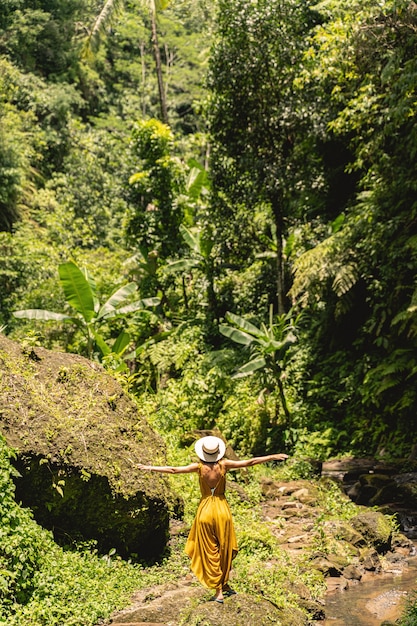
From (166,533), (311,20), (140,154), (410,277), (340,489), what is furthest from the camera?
(140,154)

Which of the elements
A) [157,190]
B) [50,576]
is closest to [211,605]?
[50,576]

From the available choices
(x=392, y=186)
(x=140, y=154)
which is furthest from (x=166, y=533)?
(x=140, y=154)

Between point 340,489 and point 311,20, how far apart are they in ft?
36.1

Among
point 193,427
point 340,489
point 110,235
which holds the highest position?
→ point 340,489

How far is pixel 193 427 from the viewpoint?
41.9 feet

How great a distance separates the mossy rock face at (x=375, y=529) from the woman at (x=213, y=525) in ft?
9.40

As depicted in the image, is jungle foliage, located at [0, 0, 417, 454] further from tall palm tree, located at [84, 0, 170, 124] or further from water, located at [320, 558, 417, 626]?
water, located at [320, 558, 417, 626]

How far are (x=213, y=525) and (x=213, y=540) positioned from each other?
0.43ft

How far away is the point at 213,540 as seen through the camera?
5367mm

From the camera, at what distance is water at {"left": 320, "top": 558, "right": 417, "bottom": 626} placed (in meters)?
5.86

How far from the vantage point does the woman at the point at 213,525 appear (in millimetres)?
5320

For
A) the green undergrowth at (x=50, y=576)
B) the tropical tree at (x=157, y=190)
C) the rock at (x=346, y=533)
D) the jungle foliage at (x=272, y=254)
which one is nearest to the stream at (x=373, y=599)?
the rock at (x=346, y=533)

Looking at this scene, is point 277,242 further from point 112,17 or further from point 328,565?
point 112,17

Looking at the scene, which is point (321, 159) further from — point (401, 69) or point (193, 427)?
point (193, 427)
